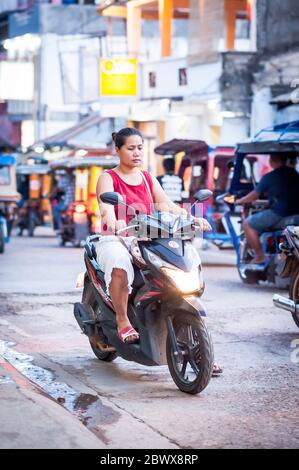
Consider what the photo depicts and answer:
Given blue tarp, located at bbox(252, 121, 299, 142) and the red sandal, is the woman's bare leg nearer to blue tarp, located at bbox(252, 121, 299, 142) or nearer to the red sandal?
the red sandal

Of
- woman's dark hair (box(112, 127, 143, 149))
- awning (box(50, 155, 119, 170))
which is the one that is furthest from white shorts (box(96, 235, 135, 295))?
awning (box(50, 155, 119, 170))

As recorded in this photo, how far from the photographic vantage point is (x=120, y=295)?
25.0 feet

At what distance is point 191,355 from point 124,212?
1.27 m

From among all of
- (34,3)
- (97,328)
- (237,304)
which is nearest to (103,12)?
(34,3)

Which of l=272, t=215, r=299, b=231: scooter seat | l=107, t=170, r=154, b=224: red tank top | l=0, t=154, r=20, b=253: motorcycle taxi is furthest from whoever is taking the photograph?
l=0, t=154, r=20, b=253: motorcycle taxi

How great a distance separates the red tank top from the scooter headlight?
851mm

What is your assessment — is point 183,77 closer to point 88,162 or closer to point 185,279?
point 88,162

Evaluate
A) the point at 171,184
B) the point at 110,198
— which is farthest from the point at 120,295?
the point at 171,184

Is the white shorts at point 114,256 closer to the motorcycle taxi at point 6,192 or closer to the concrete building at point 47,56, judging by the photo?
the motorcycle taxi at point 6,192

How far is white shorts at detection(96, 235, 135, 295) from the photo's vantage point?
24.8 ft

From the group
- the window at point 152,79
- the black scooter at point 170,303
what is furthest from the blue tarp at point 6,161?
the black scooter at point 170,303

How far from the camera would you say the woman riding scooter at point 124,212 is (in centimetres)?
759

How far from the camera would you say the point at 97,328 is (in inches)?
334
